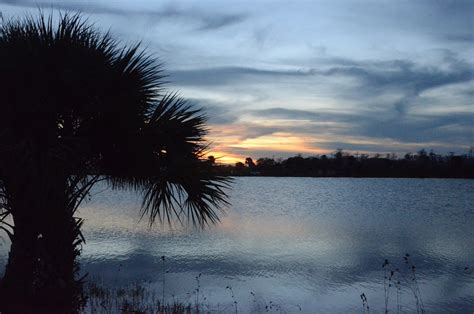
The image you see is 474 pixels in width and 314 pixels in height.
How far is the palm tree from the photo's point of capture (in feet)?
23.4

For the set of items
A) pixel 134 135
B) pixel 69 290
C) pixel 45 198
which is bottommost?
pixel 69 290

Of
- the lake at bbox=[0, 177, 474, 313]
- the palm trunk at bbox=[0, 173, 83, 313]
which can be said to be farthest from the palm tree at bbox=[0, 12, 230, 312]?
the lake at bbox=[0, 177, 474, 313]

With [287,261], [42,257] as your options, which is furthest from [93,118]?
[287,261]

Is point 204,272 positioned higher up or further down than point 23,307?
further down

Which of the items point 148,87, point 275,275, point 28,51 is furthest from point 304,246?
point 28,51

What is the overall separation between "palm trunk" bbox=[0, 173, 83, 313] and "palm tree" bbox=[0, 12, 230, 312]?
0.01 meters

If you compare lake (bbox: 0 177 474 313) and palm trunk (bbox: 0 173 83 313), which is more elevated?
palm trunk (bbox: 0 173 83 313)

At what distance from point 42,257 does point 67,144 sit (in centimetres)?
161

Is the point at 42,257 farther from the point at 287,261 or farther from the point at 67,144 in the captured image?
the point at 287,261

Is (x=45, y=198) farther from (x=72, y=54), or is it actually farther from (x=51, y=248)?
(x=72, y=54)

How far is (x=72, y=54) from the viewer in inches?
299

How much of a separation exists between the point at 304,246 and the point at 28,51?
15619 mm

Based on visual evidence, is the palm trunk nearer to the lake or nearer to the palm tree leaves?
the palm tree leaves

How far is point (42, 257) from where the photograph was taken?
23.6 feet
